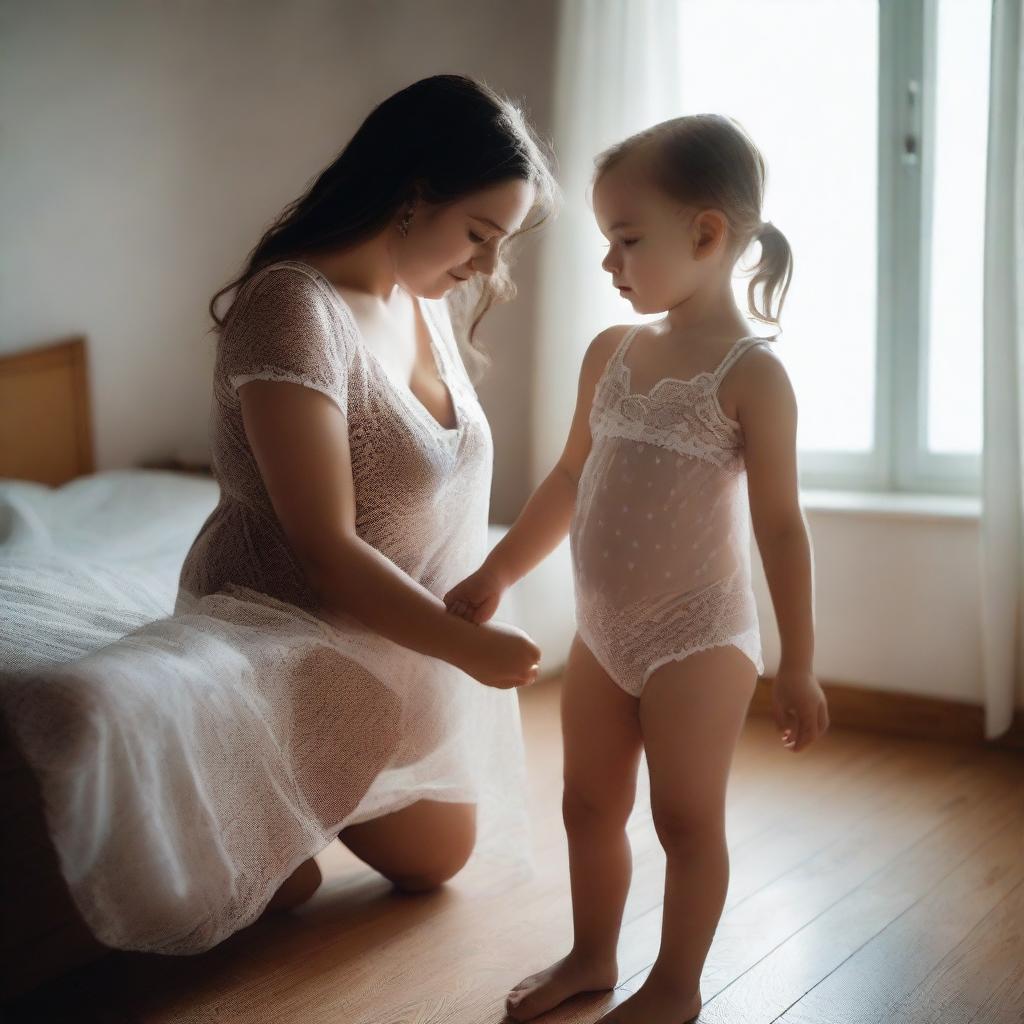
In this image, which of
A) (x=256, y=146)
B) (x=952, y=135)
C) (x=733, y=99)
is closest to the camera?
(x=952, y=135)

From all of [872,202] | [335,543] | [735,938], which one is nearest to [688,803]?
[735,938]

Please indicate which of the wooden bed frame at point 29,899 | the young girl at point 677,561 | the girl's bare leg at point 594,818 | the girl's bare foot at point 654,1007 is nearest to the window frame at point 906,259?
the young girl at point 677,561

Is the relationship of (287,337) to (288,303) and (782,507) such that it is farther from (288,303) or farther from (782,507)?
(782,507)

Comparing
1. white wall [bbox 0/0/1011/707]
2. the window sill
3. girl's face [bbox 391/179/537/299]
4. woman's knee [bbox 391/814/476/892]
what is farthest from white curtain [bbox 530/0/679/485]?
woman's knee [bbox 391/814/476/892]

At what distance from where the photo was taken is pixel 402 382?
1411 mm

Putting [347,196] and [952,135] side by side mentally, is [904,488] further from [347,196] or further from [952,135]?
[347,196]

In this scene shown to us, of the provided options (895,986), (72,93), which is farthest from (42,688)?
(72,93)

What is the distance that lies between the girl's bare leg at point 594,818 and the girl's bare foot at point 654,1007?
0.28 feet

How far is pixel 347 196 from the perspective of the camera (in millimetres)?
→ 1348

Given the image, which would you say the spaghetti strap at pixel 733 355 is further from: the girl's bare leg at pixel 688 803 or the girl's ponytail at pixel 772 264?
the girl's bare leg at pixel 688 803

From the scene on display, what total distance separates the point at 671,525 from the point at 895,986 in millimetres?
615

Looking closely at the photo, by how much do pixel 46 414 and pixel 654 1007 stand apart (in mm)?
2400

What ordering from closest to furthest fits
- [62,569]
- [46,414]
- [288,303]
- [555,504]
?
1. [288,303]
2. [555,504]
3. [62,569]
4. [46,414]

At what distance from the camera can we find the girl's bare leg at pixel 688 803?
3.82 ft
